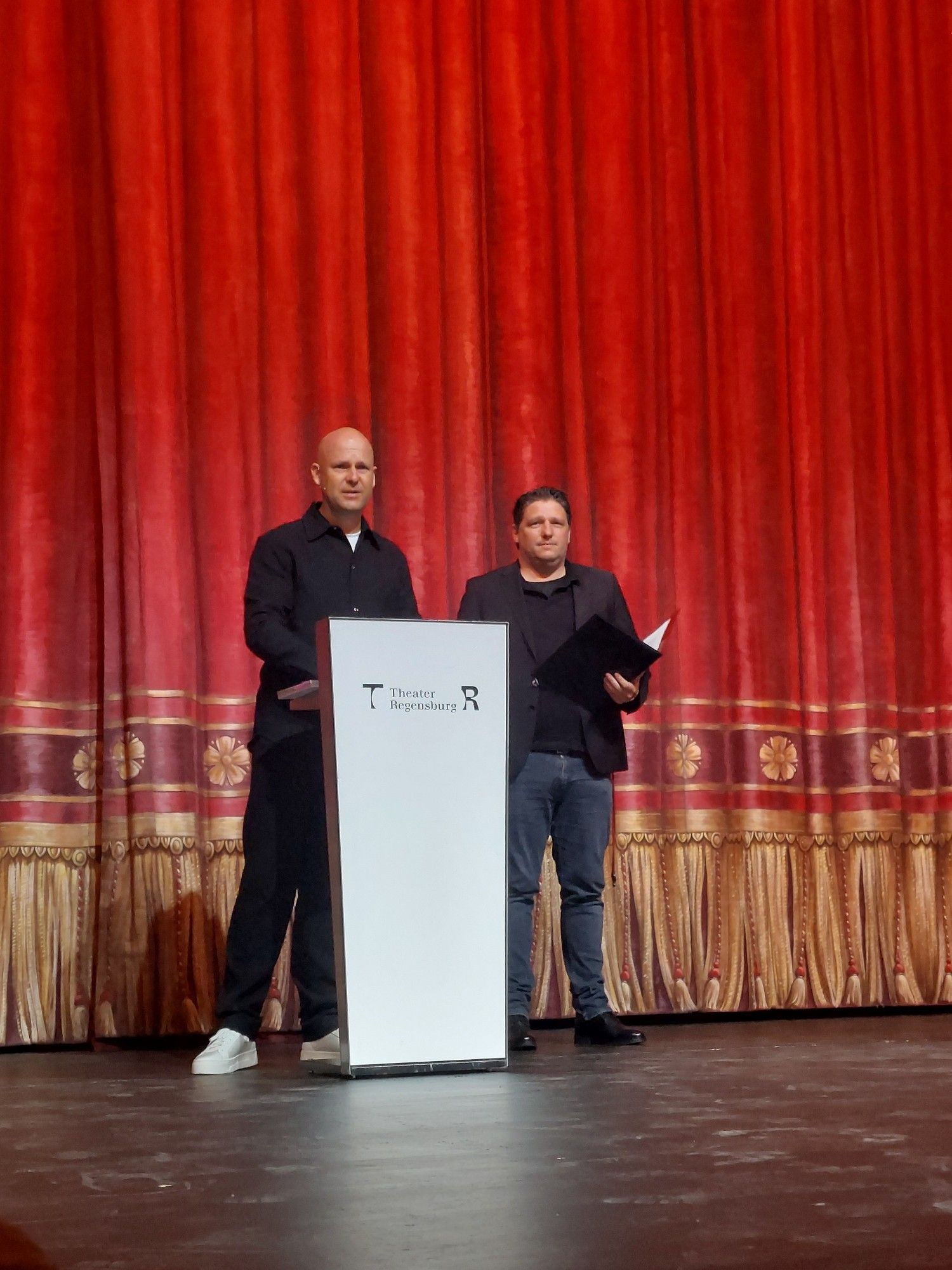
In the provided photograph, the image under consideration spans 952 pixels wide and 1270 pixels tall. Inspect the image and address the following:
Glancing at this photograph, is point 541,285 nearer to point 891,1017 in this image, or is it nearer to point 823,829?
point 823,829

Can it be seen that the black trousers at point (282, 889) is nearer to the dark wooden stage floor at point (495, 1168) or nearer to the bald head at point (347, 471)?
the dark wooden stage floor at point (495, 1168)

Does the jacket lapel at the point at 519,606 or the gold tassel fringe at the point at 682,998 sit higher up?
the jacket lapel at the point at 519,606

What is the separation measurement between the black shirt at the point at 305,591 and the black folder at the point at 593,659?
1.13 feet

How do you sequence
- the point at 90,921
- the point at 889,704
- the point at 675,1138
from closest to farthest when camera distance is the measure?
the point at 675,1138
the point at 90,921
the point at 889,704

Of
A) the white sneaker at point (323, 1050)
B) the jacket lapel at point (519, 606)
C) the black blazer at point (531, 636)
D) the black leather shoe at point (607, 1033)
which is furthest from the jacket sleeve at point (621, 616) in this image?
the white sneaker at point (323, 1050)

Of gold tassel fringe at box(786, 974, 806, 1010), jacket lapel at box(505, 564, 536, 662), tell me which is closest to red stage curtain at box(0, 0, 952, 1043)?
gold tassel fringe at box(786, 974, 806, 1010)

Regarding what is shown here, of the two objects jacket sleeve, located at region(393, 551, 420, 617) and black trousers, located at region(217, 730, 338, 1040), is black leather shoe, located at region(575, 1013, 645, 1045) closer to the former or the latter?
black trousers, located at region(217, 730, 338, 1040)

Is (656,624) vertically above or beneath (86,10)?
beneath

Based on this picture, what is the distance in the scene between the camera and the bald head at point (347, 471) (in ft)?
10.2

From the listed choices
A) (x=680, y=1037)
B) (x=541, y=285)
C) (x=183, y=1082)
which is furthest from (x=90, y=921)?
(x=541, y=285)

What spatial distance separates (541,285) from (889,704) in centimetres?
154

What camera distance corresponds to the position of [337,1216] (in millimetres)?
1486

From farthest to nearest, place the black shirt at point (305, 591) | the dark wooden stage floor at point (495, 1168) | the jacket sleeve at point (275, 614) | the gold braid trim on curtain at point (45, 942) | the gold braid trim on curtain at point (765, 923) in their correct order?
the gold braid trim on curtain at point (765, 923), the gold braid trim on curtain at point (45, 942), the black shirt at point (305, 591), the jacket sleeve at point (275, 614), the dark wooden stage floor at point (495, 1168)

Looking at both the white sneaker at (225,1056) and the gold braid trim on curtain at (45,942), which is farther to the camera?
the gold braid trim on curtain at (45,942)
